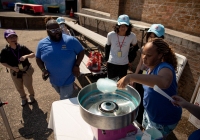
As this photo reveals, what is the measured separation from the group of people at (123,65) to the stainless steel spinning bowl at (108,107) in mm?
165

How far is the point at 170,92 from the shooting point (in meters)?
1.36

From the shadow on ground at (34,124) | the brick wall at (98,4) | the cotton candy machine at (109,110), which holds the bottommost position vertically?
the shadow on ground at (34,124)

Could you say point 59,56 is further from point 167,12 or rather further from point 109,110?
point 167,12

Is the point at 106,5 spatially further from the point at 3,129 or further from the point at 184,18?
the point at 3,129

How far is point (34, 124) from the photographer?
287 centimetres

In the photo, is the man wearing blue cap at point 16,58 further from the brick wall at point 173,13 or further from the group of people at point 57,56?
the brick wall at point 173,13

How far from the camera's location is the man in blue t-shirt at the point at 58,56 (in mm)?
2180

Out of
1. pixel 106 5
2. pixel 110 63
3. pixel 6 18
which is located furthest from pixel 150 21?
pixel 6 18

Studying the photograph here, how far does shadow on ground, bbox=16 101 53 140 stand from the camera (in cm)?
263

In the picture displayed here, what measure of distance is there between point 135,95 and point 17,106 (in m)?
3.00

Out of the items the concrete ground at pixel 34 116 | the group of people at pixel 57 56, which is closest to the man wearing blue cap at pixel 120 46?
the group of people at pixel 57 56

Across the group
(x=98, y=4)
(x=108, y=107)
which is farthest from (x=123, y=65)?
(x=98, y=4)

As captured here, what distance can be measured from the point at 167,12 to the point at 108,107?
12.5 ft

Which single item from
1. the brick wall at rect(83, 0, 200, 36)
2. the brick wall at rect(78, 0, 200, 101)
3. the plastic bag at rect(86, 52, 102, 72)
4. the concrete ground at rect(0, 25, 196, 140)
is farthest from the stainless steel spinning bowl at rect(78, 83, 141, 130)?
the brick wall at rect(83, 0, 200, 36)
